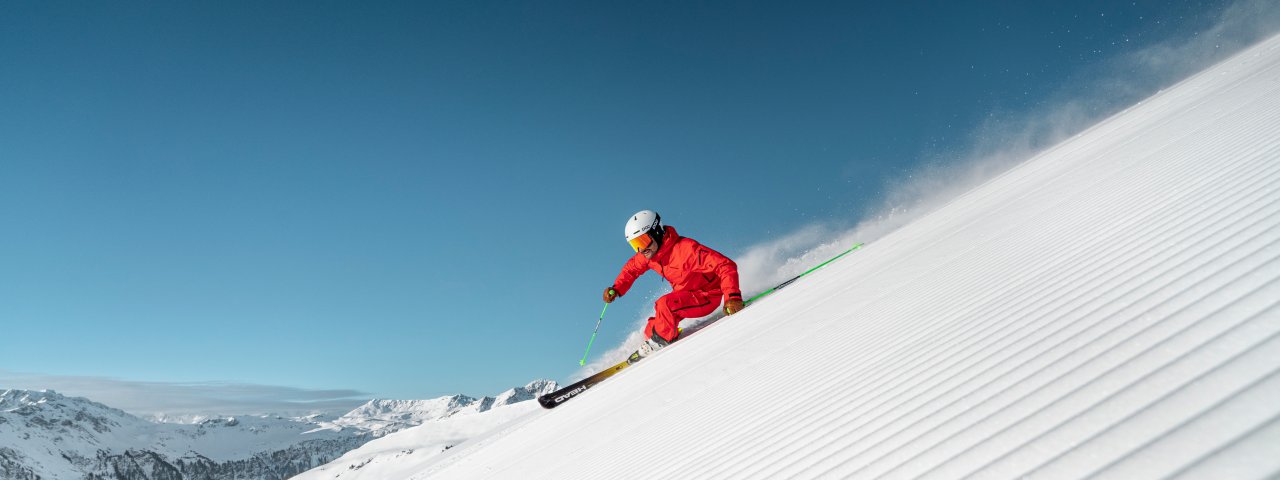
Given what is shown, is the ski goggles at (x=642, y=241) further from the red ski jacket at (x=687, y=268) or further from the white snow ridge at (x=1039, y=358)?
the white snow ridge at (x=1039, y=358)

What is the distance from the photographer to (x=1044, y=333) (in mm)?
2518

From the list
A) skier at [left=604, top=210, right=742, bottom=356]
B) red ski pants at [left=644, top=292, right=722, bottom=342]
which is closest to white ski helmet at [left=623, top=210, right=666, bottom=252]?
skier at [left=604, top=210, right=742, bottom=356]

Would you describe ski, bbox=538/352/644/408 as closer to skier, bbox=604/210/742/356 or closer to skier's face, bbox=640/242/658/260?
skier, bbox=604/210/742/356

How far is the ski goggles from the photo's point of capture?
31.2 ft

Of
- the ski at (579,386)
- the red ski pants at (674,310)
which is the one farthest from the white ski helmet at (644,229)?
the ski at (579,386)

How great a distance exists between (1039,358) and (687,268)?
24.1ft

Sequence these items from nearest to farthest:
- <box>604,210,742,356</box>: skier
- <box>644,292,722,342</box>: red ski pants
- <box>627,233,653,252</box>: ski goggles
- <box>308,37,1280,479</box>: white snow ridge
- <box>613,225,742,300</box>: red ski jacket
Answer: <box>308,37,1280,479</box>: white snow ridge, <box>613,225,742,300</box>: red ski jacket, <box>604,210,742,356</box>: skier, <box>627,233,653,252</box>: ski goggles, <box>644,292,722,342</box>: red ski pants

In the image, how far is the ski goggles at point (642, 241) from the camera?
9.50 meters

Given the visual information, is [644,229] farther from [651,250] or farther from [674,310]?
[674,310]

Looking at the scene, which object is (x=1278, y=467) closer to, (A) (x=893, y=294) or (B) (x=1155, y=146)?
(A) (x=893, y=294)

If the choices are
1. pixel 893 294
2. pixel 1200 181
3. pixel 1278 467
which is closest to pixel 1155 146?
pixel 1200 181

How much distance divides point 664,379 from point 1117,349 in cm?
437

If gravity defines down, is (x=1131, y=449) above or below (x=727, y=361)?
below

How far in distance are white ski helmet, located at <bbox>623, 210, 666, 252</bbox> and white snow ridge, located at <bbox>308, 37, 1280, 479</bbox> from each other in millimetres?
3377
